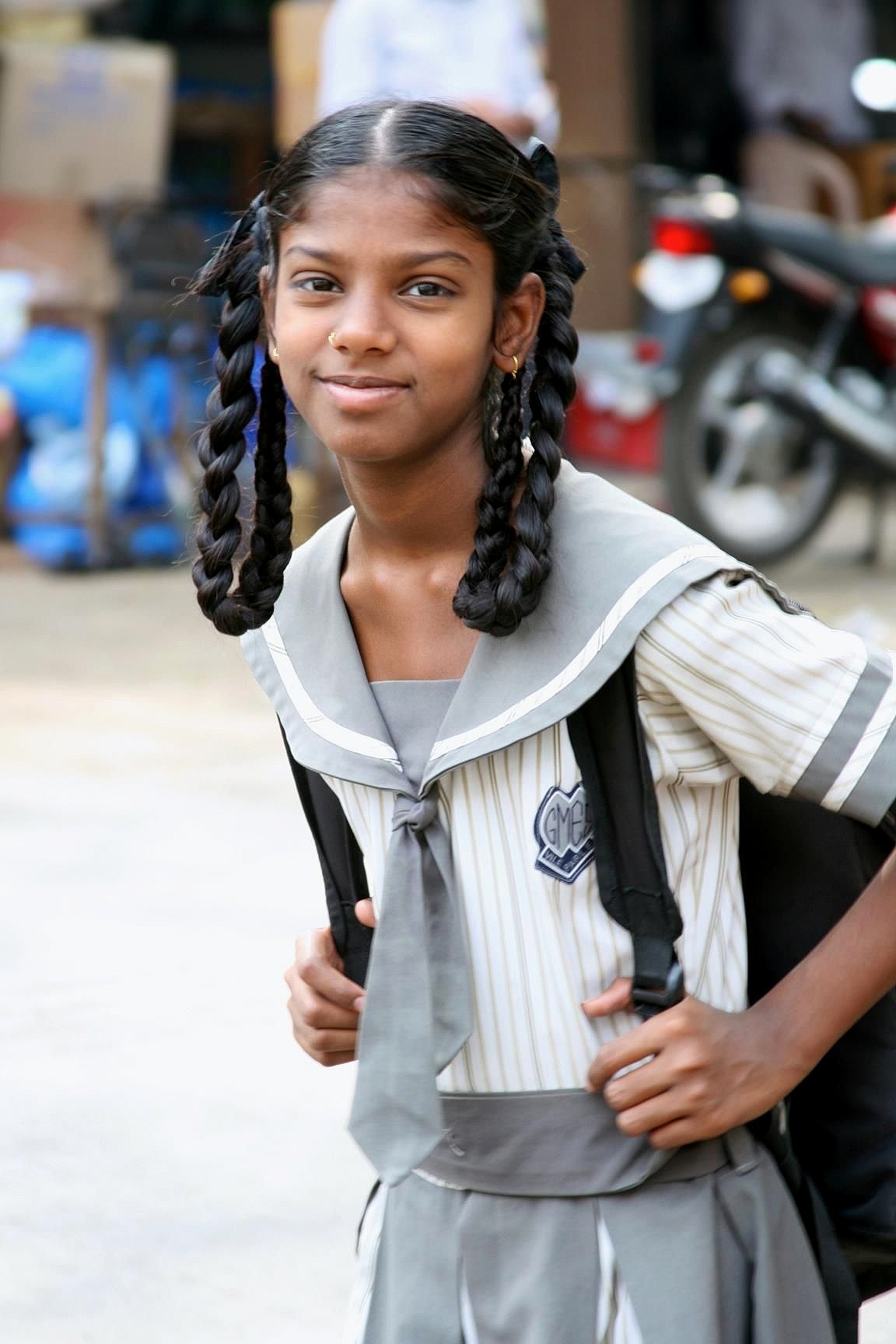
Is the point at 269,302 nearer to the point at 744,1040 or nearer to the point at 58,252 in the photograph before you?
the point at 744,1040

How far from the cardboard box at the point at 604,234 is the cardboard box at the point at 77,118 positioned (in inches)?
63.8

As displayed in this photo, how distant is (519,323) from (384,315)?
134mm

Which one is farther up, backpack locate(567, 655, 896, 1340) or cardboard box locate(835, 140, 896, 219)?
backpack locate(567, 655, 896, 1340)

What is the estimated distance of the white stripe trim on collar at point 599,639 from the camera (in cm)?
138

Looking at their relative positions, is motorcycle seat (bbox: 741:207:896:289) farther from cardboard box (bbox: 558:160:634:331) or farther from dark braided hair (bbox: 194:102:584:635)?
dark braided hair (bbox: 194:102:584:635)

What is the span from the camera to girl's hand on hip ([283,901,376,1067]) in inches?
62.1

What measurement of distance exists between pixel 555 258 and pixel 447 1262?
30.9 inches

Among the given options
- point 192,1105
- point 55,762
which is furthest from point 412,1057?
point 55,762

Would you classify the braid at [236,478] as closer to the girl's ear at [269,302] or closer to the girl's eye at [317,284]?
the girl's ear at [269,302]

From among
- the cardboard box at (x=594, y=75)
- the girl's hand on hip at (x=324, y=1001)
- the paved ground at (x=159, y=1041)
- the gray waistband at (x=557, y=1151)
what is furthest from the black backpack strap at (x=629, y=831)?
the cardboard box at (x=594, y=75)

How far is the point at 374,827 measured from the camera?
152cm

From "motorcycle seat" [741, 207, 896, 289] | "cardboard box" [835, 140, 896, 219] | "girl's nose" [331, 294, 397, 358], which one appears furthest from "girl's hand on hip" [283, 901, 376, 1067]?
"cardboard box" [835, 140, 896, 219]

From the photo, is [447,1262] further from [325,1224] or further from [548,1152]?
[325,1224]

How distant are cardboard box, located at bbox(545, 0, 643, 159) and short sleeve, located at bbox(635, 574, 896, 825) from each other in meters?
6.38
